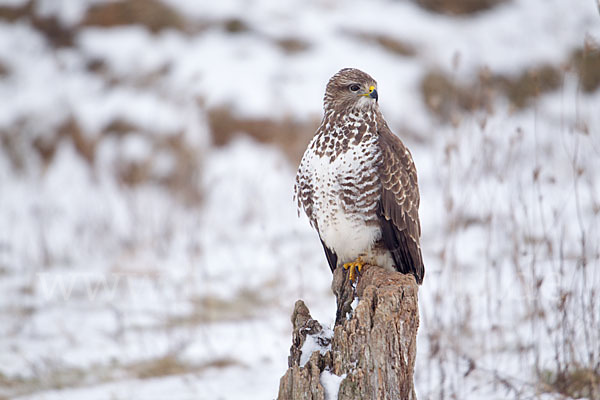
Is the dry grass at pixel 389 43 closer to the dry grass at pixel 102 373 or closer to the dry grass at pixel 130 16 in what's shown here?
the dry grass at pixel 130 16

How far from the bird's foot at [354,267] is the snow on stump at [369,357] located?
1.90 feet

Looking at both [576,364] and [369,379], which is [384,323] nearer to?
[369,379]

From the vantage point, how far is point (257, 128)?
9789mm

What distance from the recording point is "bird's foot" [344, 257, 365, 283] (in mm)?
3113

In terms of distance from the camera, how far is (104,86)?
10227 mm

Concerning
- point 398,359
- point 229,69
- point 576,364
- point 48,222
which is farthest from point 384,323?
point 229,69

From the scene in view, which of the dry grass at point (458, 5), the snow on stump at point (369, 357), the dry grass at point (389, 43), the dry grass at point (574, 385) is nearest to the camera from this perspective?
the snow on stump at point (369, 357)

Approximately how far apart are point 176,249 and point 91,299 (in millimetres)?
1453

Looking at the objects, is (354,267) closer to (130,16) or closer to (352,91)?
(352,91)

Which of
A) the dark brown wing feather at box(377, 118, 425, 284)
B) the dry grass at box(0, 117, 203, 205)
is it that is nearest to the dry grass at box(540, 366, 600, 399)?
the dark brown wing feather at box(377, 118, 425, 284)

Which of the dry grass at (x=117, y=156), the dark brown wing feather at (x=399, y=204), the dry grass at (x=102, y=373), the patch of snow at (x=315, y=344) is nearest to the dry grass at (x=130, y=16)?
the dry grass at (x=117, y=156)

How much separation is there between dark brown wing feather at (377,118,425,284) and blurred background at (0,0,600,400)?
1.88 feet

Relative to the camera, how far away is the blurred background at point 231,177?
484 cm

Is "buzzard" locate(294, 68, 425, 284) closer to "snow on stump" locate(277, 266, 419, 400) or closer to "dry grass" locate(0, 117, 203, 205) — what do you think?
"snow on stump" locate(277, 266, 419, 400)
